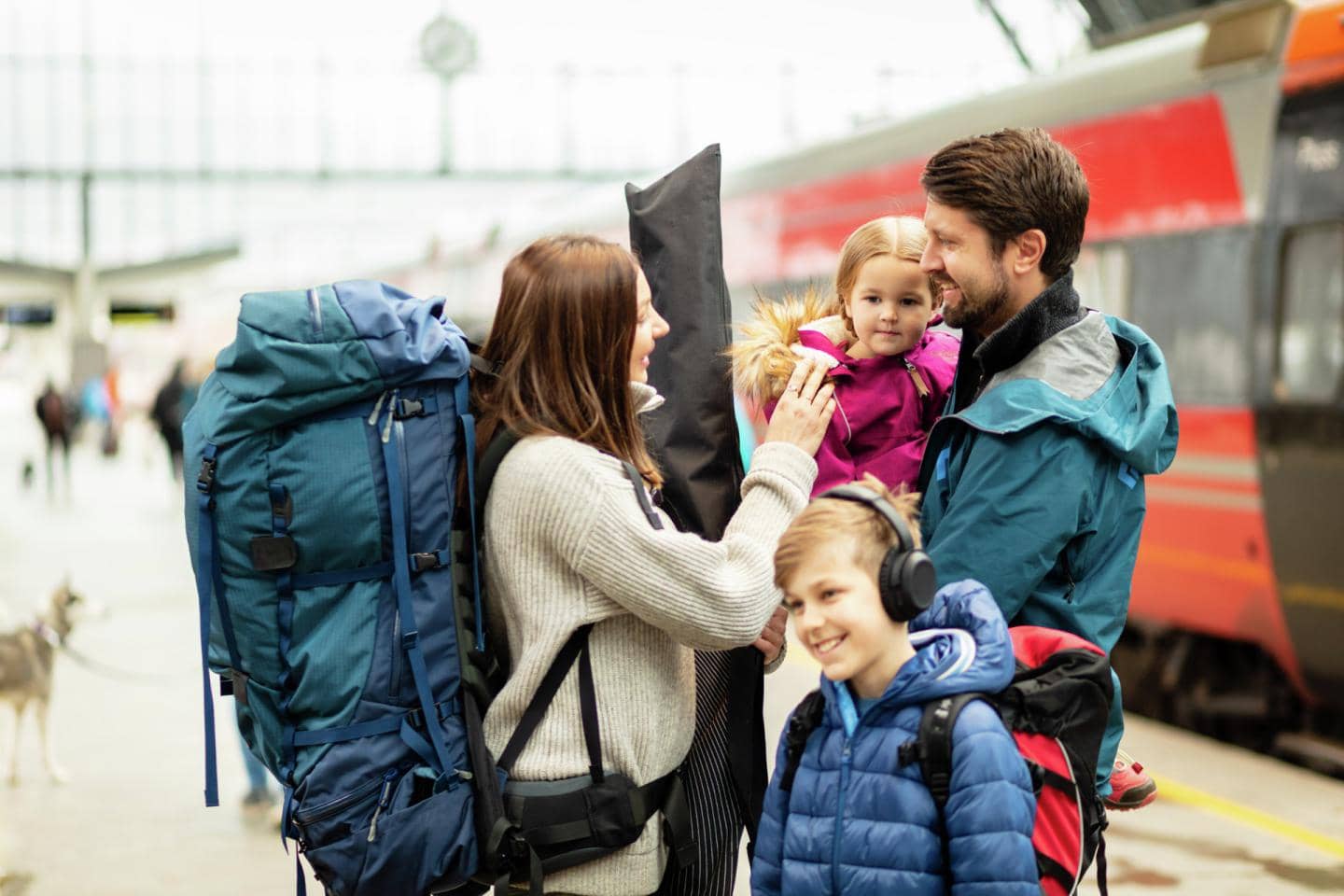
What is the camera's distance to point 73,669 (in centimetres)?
859

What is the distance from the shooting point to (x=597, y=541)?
2.37 metres

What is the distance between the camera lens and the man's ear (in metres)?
2.47

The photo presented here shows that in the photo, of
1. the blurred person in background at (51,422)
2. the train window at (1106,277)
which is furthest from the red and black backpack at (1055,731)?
the blurred person in background at (51,422)

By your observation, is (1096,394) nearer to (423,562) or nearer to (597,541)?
(597,541)

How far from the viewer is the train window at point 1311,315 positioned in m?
6.53

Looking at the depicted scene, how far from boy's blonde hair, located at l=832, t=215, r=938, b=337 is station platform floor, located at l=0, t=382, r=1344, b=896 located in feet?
8.85

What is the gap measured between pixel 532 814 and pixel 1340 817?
4.14 m

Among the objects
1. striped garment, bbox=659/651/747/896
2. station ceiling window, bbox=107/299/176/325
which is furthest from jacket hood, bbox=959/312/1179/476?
station ceiling window, bbox=107/299/176/325

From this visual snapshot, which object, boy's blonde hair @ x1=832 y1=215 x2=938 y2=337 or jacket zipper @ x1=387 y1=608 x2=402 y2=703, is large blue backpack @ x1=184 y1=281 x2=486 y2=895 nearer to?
jacket zipper @ x1=387 y1=608 x2=402 y2=703

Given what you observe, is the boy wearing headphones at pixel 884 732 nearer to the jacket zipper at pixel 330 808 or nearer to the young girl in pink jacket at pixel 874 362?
the young girl in pink jacket at pixel 874 362

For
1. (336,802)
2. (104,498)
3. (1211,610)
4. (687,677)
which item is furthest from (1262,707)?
(104,498)

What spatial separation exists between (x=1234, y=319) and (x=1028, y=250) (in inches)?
200

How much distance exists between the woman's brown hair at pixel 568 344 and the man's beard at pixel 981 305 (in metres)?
0.54

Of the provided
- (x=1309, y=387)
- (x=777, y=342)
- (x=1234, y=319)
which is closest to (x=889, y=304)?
(x=777, y=342)
